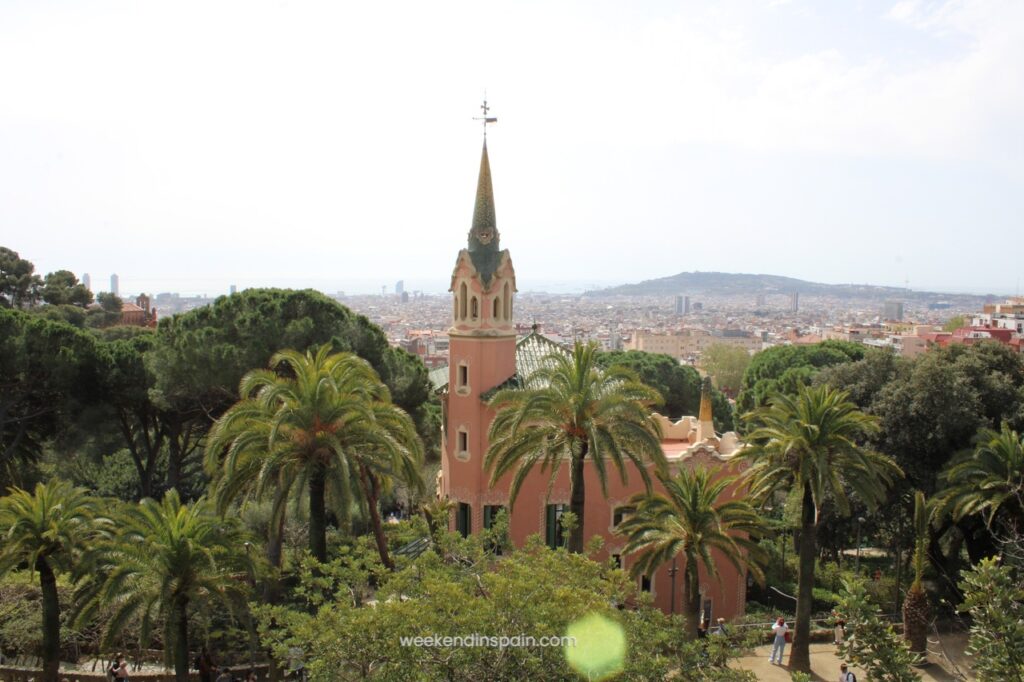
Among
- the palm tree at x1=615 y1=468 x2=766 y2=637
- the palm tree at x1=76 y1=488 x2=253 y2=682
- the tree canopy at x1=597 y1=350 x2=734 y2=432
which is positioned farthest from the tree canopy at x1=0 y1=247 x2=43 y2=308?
the palm tree at x1=615 y1=468 x2=766 y2=637

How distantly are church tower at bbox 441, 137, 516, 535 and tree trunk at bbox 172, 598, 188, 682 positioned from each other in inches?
372

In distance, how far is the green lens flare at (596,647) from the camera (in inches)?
374

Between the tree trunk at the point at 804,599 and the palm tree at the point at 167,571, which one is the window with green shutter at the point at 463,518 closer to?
the palm tree at the point at 167,571

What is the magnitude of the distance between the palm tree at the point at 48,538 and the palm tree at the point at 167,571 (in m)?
1.14

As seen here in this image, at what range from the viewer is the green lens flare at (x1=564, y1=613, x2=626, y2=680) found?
9500 millimetres

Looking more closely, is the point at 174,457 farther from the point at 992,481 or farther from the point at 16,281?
the point at 16,281

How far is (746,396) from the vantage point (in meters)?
59.8

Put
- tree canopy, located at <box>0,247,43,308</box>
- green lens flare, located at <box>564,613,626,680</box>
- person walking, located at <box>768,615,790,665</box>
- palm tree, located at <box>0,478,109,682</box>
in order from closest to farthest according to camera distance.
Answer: green lens flare, located at <box>564,613,626,680</box> → palm tree, located at <box>0,478,109,682</box> → person walking, located at <box>768,615,790,665</box> → tree canopy, located at <box>0,247,43,308</box>

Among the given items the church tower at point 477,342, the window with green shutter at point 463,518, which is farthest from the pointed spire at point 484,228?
the window with green shutter at point 463,518

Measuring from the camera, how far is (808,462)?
56.2 feet

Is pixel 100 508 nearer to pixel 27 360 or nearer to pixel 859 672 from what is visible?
pixel 27 360

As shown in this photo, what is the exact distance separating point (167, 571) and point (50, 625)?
13.6ft

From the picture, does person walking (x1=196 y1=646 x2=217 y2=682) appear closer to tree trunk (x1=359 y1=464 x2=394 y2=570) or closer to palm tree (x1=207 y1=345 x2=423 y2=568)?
palm tree (x1=207 y1=345 x2=423 y2=568)

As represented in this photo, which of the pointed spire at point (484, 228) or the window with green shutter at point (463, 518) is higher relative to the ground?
the pointed spire at point (484, 228)
